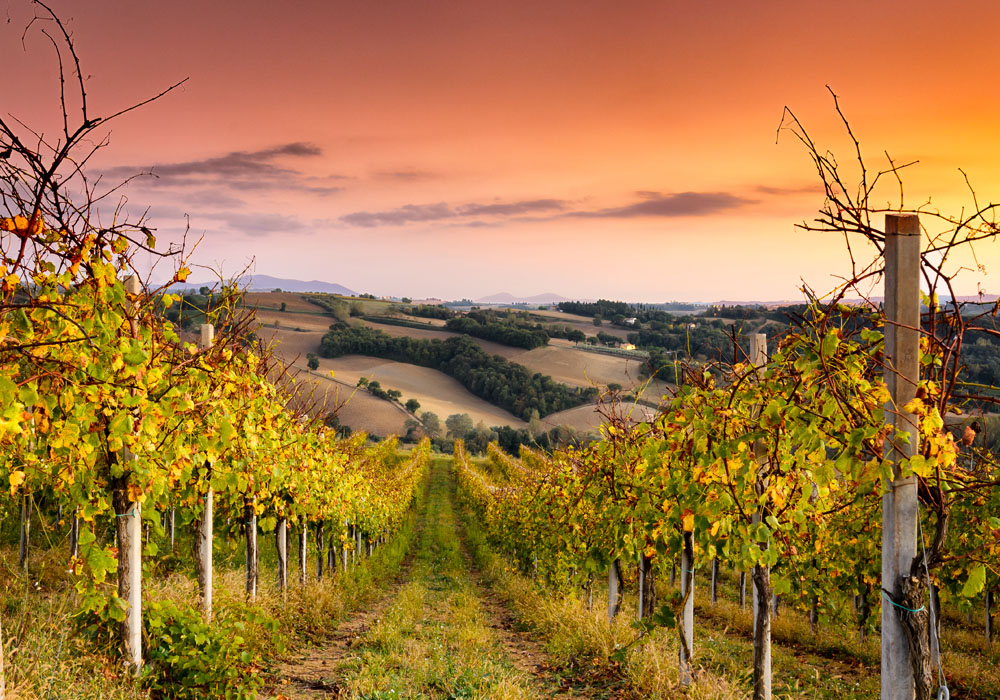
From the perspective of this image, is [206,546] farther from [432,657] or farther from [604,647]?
[604,647]

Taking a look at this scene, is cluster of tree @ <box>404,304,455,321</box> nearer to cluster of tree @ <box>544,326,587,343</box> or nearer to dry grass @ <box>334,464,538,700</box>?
cluster of tree @ <box>544,326,587,343</box>

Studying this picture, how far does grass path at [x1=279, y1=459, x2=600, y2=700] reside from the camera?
6.83 metres

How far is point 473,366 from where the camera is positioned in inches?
3831

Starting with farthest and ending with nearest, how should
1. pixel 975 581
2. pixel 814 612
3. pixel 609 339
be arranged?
1. pixel 609 339
2. pixel 814 612
3. pixel 975 581

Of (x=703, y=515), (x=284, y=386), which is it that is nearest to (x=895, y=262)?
(x=703, y=515)

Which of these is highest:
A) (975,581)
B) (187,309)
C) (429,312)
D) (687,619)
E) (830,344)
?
(429,312)

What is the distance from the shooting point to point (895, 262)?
3.12 meters

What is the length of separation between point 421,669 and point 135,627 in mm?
3571

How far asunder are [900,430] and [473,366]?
94.4 metres

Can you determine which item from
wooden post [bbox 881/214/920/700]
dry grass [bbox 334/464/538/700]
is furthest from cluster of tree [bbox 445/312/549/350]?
wooden post [bbox 881/214/920/700]

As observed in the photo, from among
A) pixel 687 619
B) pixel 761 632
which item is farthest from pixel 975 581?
pixel 687 619

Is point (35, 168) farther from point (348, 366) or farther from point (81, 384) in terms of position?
point (348, 366)

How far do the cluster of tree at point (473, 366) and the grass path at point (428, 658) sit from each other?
2639 inches

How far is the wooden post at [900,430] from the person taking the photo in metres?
3.09
